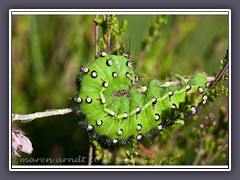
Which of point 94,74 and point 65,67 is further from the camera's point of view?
point 65,67

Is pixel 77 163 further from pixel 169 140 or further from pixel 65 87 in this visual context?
pixel 65 87

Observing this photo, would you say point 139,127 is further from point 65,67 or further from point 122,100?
point 65,67

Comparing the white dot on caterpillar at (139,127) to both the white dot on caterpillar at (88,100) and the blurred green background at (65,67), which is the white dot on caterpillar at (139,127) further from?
the blurred green background at (65,67)

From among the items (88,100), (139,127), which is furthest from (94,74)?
(139,127)

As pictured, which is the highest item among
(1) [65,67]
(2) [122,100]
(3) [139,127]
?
(1) [65,67]

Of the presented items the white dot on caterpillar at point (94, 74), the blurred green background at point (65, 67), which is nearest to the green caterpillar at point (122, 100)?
→ the white dot on caterpillar at point (94, 74)
